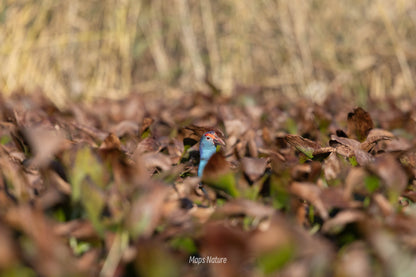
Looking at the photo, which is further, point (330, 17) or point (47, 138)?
point (330, 17)

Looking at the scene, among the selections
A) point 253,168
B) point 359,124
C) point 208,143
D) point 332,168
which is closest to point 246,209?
point 253,168

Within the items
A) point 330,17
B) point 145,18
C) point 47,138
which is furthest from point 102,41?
point 47,138

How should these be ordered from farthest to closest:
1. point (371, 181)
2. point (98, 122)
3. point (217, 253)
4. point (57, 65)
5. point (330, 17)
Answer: point (330, 17), point (57, 65), point (98, 122), point (371, 181), point (217, 253)

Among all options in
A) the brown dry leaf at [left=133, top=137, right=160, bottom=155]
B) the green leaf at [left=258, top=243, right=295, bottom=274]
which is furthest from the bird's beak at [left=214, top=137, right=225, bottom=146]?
the green leaf at [left=258, top=243, right=295, bottom=274]

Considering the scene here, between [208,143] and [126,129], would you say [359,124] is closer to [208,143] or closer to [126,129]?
[208,143]

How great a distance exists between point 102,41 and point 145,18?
22.4 inches

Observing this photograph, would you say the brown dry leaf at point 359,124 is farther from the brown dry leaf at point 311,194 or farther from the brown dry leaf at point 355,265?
the brown dry leaf at point 355,265

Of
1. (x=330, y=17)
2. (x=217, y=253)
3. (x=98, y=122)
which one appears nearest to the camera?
(x=217, y=253)

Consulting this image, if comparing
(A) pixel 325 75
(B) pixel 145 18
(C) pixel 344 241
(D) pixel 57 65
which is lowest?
(A) pixel 325 75

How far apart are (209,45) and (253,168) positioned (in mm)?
3722

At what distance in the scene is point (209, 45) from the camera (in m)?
4.71

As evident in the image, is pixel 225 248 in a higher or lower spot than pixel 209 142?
higher

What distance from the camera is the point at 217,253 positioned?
72 cm

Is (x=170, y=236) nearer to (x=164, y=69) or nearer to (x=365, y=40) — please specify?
(x=164, y=69)
